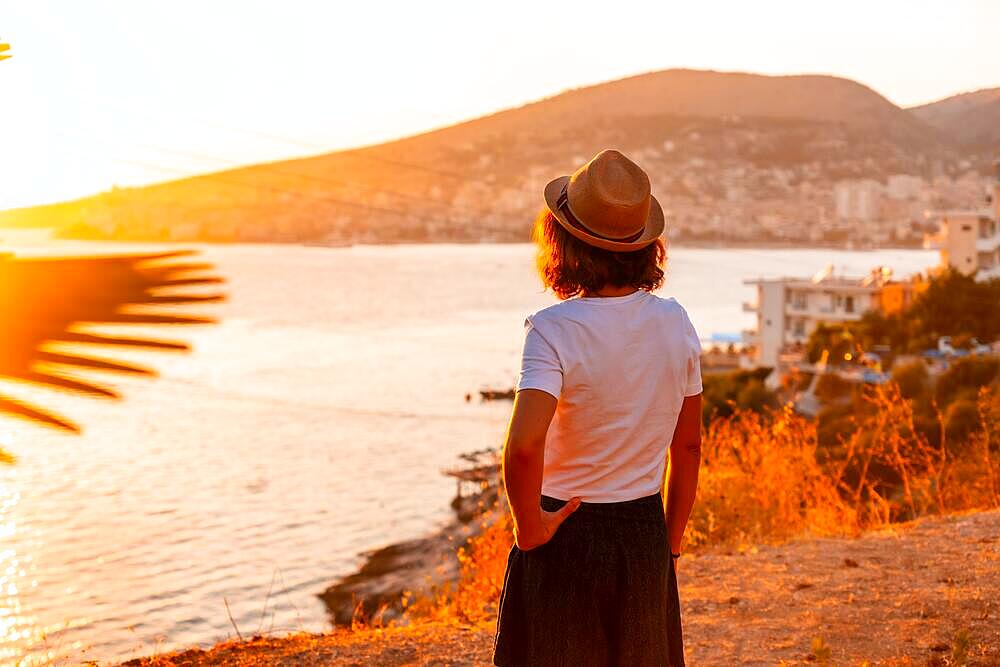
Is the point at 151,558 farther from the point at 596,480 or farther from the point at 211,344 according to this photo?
Result: the point at 211,344

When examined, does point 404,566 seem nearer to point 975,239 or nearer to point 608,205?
point 608,205

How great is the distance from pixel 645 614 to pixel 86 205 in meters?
1.40

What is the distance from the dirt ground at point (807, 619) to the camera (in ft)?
13.8

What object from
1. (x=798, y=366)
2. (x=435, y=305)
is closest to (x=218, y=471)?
(x=798, y=366)

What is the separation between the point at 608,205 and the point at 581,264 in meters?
0.13

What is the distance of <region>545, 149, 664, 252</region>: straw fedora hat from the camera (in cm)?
224

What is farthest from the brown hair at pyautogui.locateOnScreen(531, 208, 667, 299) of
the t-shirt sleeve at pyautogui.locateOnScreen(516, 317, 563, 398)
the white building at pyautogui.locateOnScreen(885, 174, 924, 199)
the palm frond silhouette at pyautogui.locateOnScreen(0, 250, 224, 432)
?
the white building at pyautogui.locateOnScreen(885, 174, 924, 199)

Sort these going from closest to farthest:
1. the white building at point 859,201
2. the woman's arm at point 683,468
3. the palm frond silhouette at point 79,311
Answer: the palm frond silhouette at point 79,311, the woman's arm at point 683,468, the white building at point 859,201

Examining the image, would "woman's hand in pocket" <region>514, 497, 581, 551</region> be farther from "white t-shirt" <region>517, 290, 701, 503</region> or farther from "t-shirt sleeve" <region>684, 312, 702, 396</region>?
"t-shirt sleeve" <region>684, 312, 702, 396</region>

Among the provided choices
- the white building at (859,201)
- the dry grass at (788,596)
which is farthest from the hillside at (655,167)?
the dry grass at (788,596)

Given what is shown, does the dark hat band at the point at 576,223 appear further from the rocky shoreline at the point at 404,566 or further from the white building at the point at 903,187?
the white building at the point at 903,187

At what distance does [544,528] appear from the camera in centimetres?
224

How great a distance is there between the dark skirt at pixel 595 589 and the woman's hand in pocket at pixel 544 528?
4 centimetres

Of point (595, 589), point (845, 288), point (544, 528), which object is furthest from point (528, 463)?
point (845, 288)
